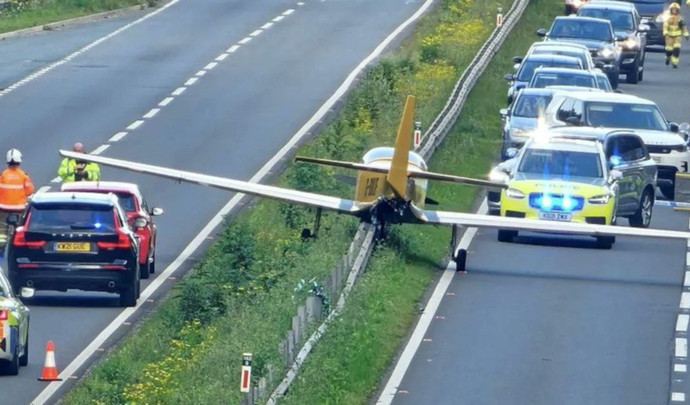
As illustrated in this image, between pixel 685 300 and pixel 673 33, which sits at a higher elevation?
pixel 685 300

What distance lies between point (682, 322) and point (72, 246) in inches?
307

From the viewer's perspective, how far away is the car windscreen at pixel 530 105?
4188 centimetres

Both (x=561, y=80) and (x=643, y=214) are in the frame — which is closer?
(x=643, y=214)

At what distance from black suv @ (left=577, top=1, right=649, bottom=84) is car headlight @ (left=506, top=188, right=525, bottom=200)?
70.7 feet

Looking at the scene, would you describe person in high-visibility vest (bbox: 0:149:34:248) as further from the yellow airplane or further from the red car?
the red car

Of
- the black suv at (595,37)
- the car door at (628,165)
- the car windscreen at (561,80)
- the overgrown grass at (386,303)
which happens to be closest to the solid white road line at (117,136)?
the overgrown grass at (386,303)

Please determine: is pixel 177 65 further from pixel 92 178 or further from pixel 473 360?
pixel 473 360

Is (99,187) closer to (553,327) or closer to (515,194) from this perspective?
(515,194)

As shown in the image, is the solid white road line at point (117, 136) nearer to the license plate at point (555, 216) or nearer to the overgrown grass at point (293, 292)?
the overgrown grass at point (293, 292)

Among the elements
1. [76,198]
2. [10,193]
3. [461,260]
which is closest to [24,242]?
[76,198]

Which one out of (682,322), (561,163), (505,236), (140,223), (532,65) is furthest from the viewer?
(532,65)

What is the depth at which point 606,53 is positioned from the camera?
53719mm

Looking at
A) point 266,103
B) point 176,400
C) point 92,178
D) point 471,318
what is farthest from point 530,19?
point 176,400

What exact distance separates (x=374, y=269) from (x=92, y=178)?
6.26 meters
